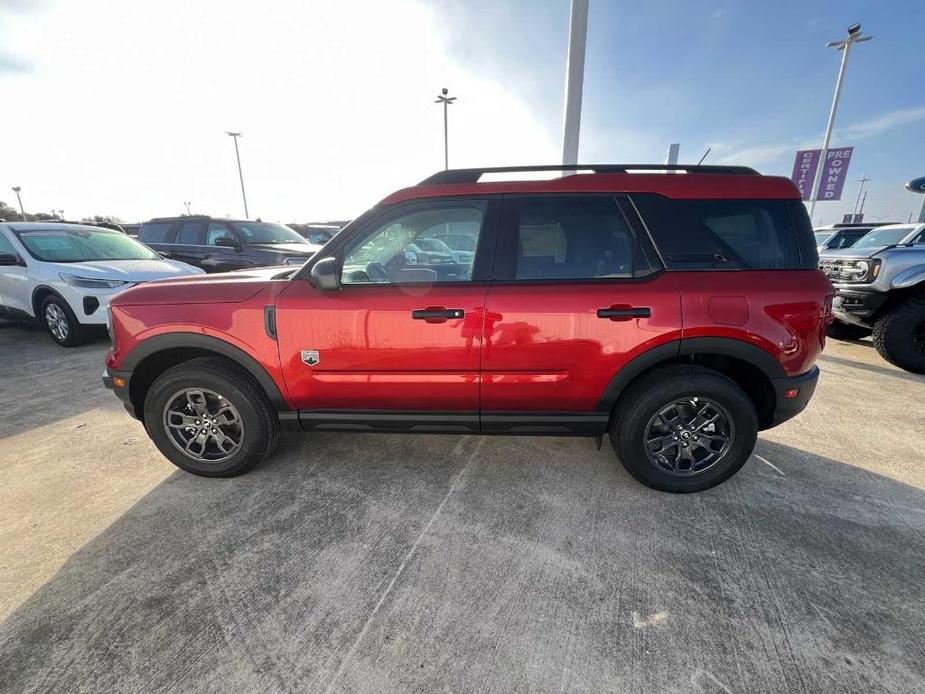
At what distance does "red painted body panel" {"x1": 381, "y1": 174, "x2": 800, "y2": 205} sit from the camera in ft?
7.52

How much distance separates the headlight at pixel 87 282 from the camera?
205 inches

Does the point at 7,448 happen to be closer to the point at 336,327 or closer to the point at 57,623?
the point at 57,623

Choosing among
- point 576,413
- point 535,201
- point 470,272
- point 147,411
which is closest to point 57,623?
point 147,411

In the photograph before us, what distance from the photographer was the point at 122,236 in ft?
21.1

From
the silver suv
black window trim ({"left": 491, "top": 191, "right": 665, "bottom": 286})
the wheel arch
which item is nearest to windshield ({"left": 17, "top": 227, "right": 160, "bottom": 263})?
black window trim ({"left": 491, "top": 191, "right": 665, "bottom": 286})

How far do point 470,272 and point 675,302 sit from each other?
1.16 metres

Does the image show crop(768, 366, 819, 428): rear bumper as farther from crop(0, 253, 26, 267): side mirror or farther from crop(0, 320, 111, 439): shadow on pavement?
crop(0, 253, 26, 267): side mirror

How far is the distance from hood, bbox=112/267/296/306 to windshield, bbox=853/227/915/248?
371 inches

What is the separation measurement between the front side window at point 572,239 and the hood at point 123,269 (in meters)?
4.64

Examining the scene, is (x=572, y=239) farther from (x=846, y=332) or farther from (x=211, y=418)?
(x=846, y=332)

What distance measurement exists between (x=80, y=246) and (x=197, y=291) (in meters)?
5.30

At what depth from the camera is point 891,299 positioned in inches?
191

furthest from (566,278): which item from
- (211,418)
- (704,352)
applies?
(211,418)

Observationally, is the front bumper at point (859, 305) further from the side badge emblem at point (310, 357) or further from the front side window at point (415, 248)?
the side badge emblem at point (310, 357)
